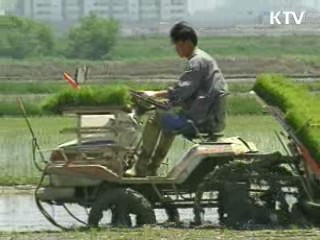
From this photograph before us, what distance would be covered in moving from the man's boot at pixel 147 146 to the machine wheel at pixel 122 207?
0.24 meters

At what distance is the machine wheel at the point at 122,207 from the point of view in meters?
11.9

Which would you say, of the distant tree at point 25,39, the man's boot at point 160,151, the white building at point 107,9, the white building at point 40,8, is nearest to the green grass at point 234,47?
the distant tree at point 25,39

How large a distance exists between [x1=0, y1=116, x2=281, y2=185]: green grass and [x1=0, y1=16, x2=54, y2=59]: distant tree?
44.1 metres

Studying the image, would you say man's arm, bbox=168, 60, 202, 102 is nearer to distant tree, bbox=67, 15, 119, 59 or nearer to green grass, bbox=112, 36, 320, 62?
green grass, bbox=112, 36, 320, 62

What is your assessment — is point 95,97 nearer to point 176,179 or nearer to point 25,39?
point 176,179

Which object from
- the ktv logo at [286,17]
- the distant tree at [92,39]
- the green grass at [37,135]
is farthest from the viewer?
the ktv logo at [286,17]

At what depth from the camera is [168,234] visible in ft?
36.1

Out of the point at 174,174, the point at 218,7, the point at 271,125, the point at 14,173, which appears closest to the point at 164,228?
the point at 174,174

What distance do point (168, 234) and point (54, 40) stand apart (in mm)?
71047

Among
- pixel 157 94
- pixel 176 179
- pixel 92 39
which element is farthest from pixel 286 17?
pixel 176 179

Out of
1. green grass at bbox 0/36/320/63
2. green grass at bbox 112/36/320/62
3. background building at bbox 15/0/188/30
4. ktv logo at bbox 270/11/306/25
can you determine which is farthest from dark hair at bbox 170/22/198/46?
ktv logo at bbox 270/11/306/25

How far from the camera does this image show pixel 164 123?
39.1 ft

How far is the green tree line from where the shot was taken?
251ft

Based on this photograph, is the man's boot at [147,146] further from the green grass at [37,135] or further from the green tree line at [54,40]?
the green tree line at [54,40]
